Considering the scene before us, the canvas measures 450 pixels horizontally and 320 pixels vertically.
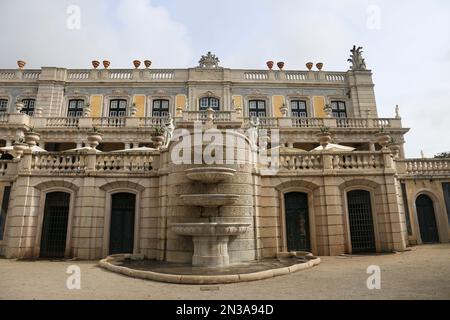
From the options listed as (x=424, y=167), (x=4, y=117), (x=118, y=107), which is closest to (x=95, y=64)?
(x=118, y=107)

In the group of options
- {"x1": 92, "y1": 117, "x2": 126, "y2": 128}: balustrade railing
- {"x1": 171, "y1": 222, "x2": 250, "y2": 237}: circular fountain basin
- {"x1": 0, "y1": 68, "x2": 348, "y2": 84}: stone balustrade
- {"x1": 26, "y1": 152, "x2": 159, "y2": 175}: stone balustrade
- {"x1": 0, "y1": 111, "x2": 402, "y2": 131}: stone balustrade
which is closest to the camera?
{"x1": 171, "y1": 222, "x2": 250, "y2": 237}: circular fountain basin

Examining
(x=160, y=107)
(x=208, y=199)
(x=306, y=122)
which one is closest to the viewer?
(x=208, y=199)

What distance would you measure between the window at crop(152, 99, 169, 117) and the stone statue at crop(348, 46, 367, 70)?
67.6 feet

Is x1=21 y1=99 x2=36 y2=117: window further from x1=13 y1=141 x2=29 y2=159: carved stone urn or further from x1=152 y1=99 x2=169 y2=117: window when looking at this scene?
x1=13 y1=141 x2=29 y2=159: carved stone urn

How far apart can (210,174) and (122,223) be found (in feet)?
18.5

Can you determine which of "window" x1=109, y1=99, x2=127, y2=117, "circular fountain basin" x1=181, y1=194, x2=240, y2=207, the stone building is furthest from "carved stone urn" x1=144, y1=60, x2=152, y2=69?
"circular fountain basin" x1=181, y1=194, x2=240, y2=207

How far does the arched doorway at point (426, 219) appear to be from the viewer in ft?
56.1

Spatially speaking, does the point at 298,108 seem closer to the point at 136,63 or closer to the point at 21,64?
Answer: the point at 136,63

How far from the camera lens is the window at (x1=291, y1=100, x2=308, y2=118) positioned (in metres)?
30.8

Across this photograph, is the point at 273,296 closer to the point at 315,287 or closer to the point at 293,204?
the point at 315,287

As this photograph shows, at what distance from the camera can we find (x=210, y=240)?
10.4 meters

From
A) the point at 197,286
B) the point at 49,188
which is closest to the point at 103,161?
the point at 49,188

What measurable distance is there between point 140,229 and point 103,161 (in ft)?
12.2
